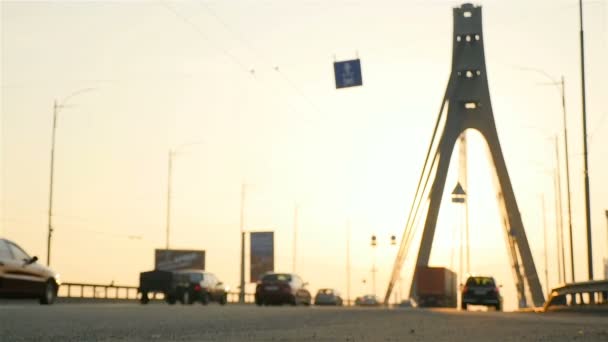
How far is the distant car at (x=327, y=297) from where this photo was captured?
94.1 meters

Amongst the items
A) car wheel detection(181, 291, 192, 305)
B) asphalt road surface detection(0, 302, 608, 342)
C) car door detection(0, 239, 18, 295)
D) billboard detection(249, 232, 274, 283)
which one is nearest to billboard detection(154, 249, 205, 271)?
billboard detection(249, 232, 274, 283)

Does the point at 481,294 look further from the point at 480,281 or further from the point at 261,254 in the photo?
the point at 261,254

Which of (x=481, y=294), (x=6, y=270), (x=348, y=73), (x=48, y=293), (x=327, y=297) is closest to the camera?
(x=6, y=270)

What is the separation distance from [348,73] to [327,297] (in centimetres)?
5099

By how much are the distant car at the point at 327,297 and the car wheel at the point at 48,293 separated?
61.4m

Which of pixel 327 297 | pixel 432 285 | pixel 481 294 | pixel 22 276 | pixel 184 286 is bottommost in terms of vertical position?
pixel 22 276

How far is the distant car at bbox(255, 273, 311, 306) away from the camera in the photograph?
5819cm

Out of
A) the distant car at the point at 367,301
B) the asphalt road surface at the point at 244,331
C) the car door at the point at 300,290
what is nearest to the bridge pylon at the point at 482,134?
the car door at the point at 300,290

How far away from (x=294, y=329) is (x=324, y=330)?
22.9 inches

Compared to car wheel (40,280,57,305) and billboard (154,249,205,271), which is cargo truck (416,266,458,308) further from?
billboard (154,249,205,271)

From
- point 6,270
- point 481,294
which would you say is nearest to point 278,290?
point 481,294

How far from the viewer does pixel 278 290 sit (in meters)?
58.3

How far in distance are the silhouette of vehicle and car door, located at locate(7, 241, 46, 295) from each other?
2357 cm

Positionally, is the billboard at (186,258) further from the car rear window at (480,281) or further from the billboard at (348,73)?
the billboard at (348,73)
